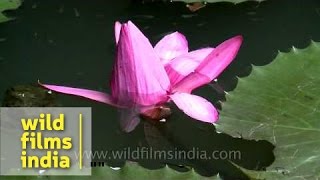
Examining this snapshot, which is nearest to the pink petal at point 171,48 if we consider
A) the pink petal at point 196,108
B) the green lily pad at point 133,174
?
the pink petal at point 196,108

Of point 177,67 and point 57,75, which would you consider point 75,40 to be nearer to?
point 57,75

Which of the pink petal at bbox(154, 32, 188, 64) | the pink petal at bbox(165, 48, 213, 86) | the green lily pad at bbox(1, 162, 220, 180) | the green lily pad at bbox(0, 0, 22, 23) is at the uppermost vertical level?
the green lily pad at bbox(0, 0, 22, 23)

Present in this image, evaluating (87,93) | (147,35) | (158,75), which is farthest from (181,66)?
(147,35)

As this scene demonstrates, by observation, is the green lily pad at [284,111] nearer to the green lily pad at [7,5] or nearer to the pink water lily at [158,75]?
the pink water lily at [158,75]

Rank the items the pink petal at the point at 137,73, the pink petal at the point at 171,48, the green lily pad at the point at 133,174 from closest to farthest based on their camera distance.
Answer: the green lily pad at the point at 133,174, the pink petal at the point at 137,73, the pink petal at the point at 171,48

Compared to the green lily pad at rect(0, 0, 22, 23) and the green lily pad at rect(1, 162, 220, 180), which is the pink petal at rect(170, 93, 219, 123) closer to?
the green lily pad at rect(1, 162, 220, 180)

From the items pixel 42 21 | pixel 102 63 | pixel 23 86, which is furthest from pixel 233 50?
pixel 42 21

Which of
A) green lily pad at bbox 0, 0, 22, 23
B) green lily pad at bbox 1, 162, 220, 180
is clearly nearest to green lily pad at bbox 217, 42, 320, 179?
green lily pad at bbox 1, 162, 220, 180

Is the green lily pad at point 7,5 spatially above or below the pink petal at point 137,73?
above
